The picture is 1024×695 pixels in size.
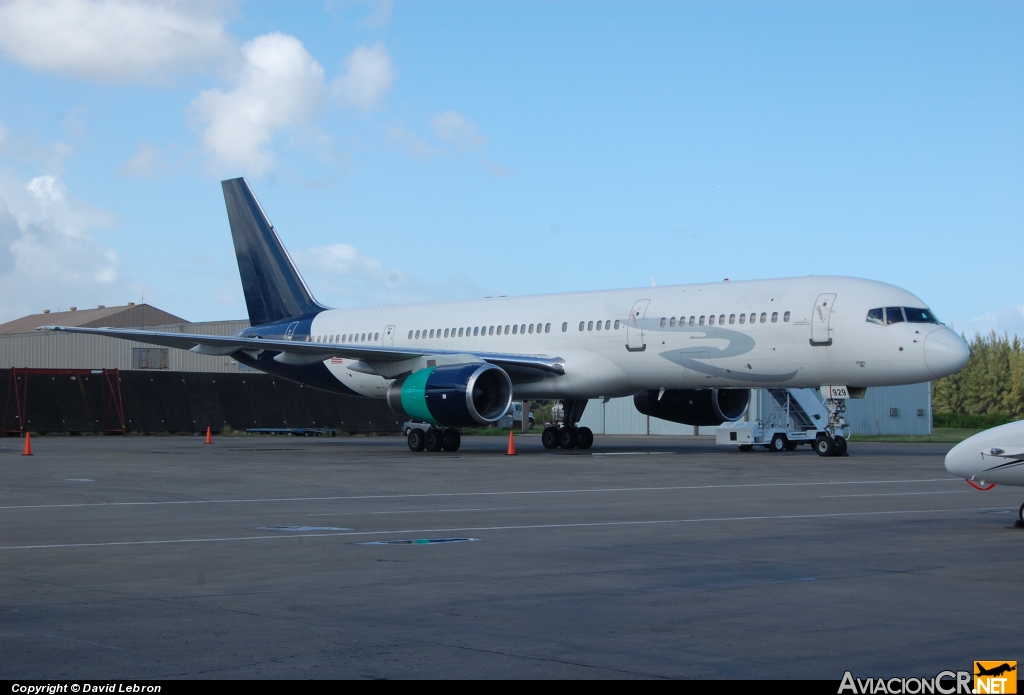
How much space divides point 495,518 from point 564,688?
7.65 meters

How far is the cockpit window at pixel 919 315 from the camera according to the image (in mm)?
23344

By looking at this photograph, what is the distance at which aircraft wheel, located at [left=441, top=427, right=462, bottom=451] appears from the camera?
2877cm

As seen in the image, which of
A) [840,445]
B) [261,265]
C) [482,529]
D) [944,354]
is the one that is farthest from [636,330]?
[482,529]

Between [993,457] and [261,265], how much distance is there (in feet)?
89.8

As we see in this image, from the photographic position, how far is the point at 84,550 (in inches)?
388

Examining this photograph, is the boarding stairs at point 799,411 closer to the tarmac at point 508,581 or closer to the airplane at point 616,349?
the airplane at point 616,349

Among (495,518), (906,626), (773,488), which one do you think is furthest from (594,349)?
(906,626)

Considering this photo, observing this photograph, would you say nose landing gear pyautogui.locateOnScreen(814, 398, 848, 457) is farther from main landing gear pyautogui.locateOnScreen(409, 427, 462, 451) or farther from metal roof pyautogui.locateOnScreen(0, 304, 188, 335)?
metal roof pyautogui.locateOnScreen(0, 304, 188, 335)

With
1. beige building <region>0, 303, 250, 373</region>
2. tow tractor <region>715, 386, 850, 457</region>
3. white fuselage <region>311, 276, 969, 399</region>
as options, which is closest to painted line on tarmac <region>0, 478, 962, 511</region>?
white fuselage <region>311, 276, 969, 399</region>

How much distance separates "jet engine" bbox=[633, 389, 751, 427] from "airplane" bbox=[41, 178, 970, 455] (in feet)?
0.14

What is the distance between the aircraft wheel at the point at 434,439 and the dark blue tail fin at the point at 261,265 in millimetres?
8867

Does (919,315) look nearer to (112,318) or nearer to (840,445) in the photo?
(840,445)

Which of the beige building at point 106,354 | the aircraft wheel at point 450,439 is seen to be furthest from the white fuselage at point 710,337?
the beige building at point 106,354

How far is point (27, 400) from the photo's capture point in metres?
42.1
